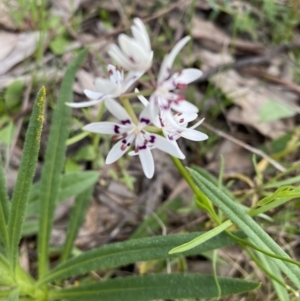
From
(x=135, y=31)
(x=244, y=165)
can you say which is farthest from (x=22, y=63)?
(x=135, y=31)

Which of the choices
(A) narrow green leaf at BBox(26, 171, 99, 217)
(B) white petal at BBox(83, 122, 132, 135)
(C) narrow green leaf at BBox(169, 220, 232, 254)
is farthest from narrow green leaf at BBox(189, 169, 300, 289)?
(A) narrow green leaf at BBox(26, 171, 99, 217)

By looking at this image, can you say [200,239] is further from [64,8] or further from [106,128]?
[64,8]

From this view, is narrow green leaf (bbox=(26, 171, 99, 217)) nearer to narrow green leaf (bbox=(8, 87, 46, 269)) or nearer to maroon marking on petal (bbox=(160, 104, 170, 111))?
narrow green leaf (bbox=(8, 87, 46, 269))

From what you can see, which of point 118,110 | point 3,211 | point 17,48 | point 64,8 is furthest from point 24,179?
point 64,8

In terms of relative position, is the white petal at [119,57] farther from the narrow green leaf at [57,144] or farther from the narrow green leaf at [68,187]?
the narrow green leaf at [68,187]

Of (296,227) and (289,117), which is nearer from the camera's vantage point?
(296,227)

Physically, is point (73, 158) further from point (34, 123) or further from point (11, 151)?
point (34, 123)

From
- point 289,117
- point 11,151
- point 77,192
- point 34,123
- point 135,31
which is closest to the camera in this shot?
point 135,31
